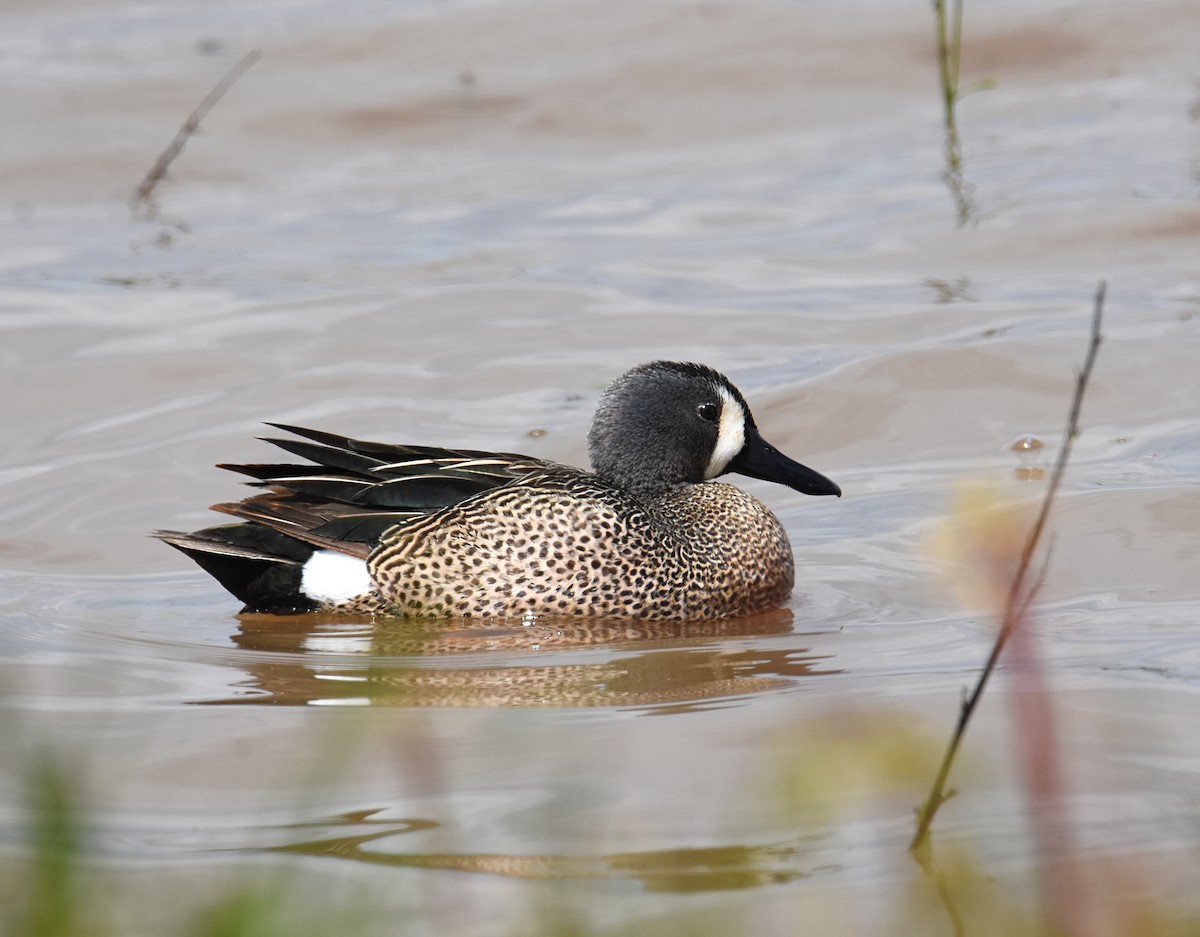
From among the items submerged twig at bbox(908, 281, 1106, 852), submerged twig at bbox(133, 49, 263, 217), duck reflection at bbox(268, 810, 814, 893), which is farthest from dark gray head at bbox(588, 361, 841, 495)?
submerged twig at bbox(133, 49, 263, 217)

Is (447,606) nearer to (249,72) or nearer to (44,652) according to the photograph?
(44,652)

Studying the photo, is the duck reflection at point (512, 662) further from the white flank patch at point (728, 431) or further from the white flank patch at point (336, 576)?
the white flank patch at point (728, 431)

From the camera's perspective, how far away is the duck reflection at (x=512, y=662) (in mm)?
4754

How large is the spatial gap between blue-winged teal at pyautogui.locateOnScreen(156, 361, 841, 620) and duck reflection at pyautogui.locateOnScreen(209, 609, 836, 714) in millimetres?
64

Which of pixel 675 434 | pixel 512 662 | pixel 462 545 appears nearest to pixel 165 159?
pixel 675 434

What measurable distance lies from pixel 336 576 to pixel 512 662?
2.76ft

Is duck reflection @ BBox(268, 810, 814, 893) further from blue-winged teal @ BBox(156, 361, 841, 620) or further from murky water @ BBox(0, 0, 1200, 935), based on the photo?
blue-winged teal @ BBox(156, 361, 841, 620)

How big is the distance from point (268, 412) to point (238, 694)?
3297 millimetres

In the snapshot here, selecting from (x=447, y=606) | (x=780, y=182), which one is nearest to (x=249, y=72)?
(x=780, y=182)

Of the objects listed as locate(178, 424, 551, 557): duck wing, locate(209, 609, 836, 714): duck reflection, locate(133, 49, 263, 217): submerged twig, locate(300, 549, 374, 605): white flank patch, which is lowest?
locate(209, 609, 836, 714): duck reflection

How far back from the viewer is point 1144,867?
3359mm

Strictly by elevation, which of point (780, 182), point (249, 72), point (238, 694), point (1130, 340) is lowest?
point (238, 694)

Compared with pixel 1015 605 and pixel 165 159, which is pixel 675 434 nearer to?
pixel 1015 605

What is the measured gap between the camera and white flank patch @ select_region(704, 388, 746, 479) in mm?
6293
